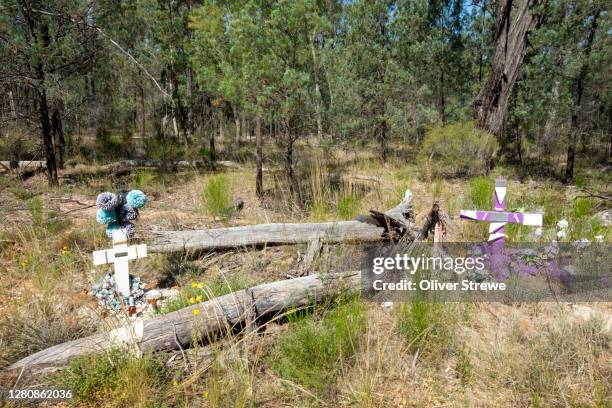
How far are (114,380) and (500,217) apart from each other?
2740 millimetres

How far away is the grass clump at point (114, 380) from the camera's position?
1.55 meters

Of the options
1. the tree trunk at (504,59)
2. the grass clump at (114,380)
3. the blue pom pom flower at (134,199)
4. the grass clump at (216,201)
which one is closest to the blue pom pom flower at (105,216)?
the blue pom pom flower at (134,199)

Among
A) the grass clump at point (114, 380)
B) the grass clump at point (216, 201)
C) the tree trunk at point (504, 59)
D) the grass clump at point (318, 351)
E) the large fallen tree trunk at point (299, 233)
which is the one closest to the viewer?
the grass clump at point (114, 380)

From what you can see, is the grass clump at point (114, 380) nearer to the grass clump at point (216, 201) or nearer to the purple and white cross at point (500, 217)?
the purple and white cross at point (500, 217)

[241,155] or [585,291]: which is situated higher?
[241,155]

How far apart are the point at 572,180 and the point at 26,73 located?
413 inches

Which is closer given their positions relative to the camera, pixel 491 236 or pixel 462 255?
pixel 491 236

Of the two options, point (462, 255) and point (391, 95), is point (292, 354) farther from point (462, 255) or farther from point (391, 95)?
point (391, 95)

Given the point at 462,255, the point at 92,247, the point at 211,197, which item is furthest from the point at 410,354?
the point at 211,197

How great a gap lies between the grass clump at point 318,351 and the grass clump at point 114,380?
60 centimetres

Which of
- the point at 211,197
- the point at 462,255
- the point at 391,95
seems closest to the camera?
the point at 462,255

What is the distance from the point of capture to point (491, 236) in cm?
277

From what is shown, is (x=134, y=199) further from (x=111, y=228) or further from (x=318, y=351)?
(x=318, y=351)

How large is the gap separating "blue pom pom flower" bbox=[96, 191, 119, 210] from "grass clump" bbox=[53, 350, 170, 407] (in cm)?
100
